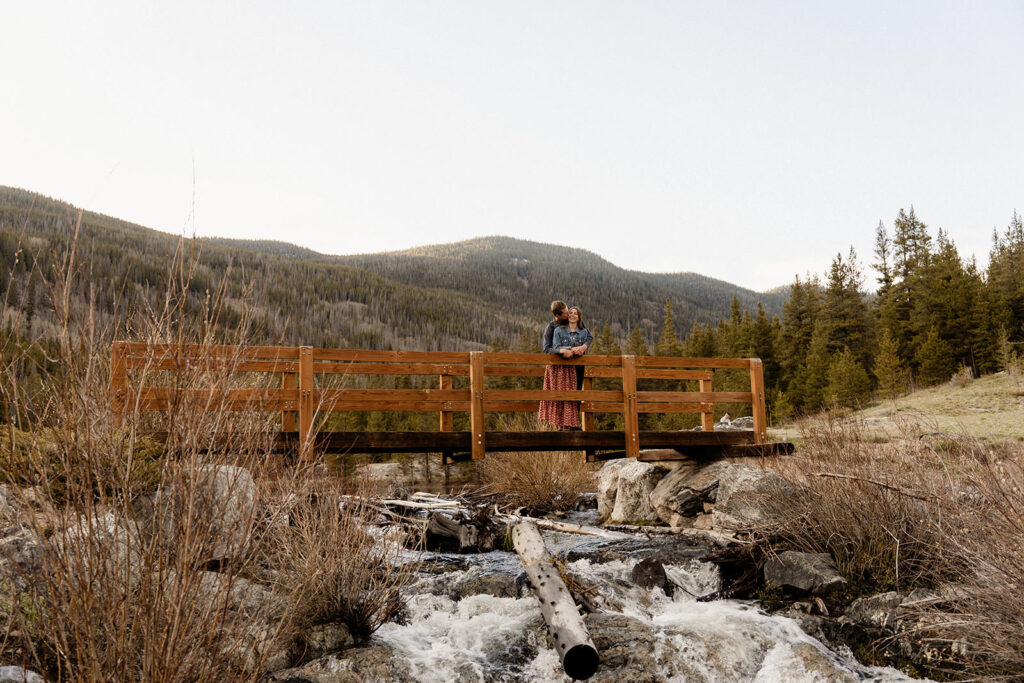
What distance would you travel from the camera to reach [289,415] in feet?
27.8

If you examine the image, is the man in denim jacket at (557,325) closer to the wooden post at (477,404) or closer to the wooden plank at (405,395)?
the wooden post at (477,404)

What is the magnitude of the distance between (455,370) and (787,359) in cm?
4425

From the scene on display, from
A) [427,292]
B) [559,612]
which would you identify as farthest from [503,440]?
[427,292]

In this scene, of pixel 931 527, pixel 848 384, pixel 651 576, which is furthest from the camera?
pixel 848 384

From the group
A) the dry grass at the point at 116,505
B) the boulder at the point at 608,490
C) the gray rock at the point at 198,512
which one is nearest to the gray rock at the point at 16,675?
the dry grass at the point at 116,505

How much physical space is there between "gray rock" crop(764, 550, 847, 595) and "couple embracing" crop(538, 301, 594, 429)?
3354 millimetres

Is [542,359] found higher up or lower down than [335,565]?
higher up

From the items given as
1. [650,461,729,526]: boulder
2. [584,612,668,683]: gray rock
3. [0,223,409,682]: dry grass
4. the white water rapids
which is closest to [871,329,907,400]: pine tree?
[650,461,729,526]: boulder

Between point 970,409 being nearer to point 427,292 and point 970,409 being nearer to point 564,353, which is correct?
point 564,353

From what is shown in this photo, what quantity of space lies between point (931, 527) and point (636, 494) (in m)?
5.69

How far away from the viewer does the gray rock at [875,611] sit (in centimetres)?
612

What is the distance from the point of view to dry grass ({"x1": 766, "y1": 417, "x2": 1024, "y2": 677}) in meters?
4.77

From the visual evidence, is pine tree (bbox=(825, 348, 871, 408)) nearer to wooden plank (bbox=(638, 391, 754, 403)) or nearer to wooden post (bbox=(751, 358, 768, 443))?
wooden post (bbox=(751, 358, 768, 443))

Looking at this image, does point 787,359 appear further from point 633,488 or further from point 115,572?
point 115,572
